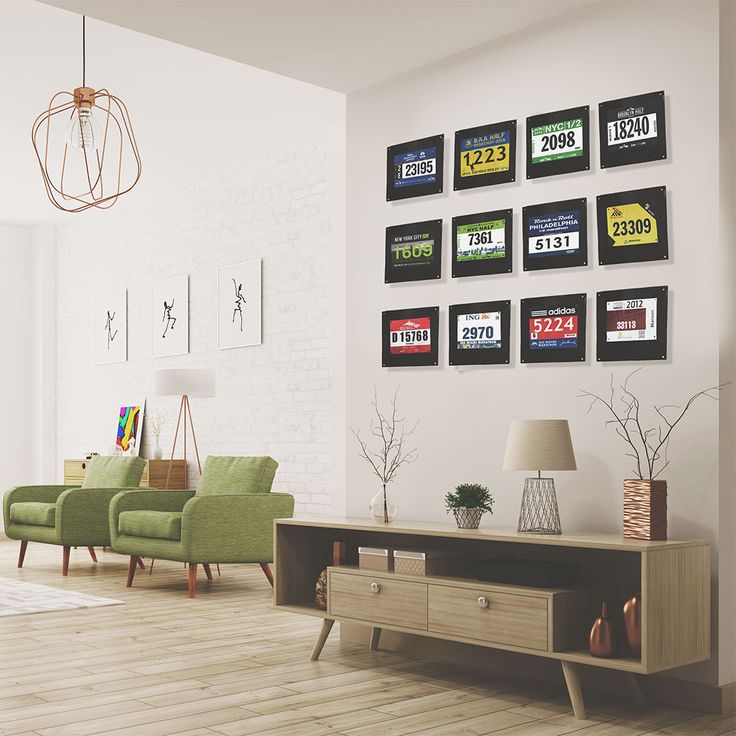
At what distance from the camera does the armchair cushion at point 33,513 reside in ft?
23.8

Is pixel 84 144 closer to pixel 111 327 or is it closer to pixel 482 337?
pixel 482 337

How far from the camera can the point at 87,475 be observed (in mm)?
7973

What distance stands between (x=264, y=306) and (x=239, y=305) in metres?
0.31

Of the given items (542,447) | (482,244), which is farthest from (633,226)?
(542,447)

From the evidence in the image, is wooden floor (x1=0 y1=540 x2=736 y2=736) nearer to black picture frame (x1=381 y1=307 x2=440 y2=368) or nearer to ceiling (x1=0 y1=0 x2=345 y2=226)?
black picture frame (x1=381 y1=307 x2=440 y2=368)

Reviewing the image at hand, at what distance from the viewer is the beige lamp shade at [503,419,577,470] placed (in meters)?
3.64

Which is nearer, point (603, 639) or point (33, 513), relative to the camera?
point (603, 639)

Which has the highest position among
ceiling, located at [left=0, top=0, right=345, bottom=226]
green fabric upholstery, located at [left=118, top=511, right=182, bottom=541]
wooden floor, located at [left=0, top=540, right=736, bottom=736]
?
ceiling, located at [left=0, top=0, right=345, bottom=226]

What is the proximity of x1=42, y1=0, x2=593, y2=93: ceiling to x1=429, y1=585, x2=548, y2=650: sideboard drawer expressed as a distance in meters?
2.27

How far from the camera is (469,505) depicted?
3.92 metres

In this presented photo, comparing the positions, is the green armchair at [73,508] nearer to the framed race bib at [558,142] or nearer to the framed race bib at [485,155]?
the framed race bib at [485,155]

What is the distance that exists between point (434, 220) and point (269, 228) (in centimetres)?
352

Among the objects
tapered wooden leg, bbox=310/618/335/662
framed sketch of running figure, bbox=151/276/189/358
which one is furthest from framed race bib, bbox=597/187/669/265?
framed sketch of running figure, bbox=151/276/189/358

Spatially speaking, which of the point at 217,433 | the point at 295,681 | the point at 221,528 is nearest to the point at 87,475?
the point at 217,433
